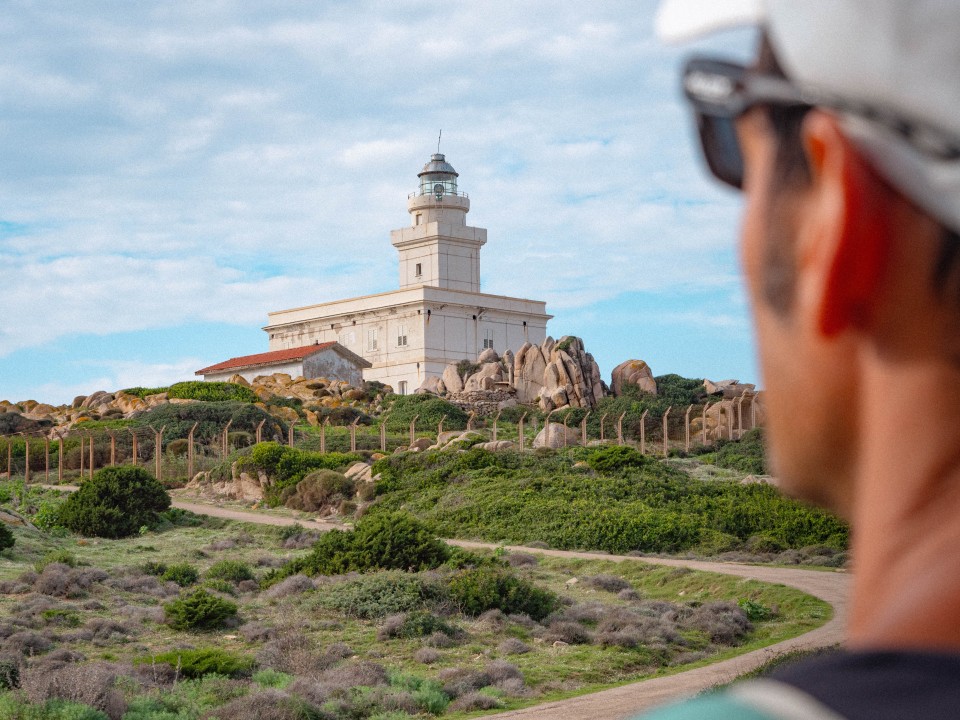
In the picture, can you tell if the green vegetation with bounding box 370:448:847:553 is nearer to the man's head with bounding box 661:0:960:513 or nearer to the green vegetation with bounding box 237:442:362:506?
the green vegetation with bounding box 237:442:362:506

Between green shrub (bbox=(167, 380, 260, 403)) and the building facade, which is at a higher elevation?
the building facade

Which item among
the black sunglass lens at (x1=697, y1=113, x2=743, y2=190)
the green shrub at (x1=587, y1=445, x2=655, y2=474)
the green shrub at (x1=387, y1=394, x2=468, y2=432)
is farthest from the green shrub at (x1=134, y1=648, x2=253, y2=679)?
the green shrub at (x1=387, y1=394, x2=468, y2=432)

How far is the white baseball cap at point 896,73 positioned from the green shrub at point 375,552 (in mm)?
17687

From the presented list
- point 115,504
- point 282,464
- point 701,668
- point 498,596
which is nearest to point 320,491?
point 282,464

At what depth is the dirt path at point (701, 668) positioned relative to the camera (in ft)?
36.3

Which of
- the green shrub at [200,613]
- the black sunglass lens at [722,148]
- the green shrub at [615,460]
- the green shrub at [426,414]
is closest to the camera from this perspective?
the black sunglass lens at [722,148]

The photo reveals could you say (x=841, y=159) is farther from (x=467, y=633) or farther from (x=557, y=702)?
(x=467, y=633)

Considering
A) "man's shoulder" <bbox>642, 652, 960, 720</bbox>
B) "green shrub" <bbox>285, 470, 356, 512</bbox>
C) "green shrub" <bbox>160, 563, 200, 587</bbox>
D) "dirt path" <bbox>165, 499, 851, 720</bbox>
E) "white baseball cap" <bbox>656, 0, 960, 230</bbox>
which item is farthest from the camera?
"green shrub" <bbox>285, 470, 356, 512</bbox>

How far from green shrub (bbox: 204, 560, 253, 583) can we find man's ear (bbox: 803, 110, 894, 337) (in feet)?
59.9

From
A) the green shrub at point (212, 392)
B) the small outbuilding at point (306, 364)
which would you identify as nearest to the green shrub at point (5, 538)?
the green shrub at point (212, 392)

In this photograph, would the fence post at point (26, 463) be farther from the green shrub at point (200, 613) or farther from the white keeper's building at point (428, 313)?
the white keeper's building at point (428, 313)

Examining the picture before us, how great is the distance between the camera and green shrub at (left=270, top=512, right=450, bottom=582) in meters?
18.4

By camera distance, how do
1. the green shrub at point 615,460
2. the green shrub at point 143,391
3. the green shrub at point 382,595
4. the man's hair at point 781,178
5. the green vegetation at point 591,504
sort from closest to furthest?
the man's hair at point 781,178, the green shrub at point 382,595, the green vegetation at point 591,504, the green shrub at point 615,460, the green shrub at point 143,391

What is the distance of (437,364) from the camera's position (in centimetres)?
6550
